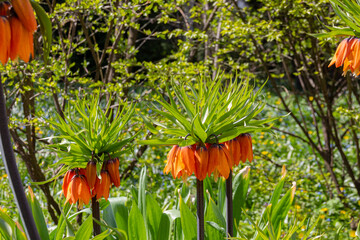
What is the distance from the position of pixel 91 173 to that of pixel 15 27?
72 centimetres

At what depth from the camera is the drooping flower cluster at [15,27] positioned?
0.98m

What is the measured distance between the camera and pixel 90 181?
161 cm

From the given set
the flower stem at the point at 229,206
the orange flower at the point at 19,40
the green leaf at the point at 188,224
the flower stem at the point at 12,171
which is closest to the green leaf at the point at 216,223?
the green leaf at the point at 188,224

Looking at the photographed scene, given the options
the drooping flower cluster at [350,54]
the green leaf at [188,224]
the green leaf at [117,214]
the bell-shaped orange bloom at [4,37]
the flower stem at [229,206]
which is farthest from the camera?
the green leaf at [117,214]

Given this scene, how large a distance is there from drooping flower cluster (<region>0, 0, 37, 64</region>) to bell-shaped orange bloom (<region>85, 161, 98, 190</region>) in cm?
65

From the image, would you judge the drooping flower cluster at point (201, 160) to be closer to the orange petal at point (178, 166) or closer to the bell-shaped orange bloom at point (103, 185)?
the orange petal at point (178, 166)

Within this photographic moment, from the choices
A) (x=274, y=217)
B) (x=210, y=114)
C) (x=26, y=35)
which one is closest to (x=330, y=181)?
(x=274, y=217)

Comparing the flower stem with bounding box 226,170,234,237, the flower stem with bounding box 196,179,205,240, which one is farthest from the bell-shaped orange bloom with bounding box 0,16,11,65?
the flower stem with bounding box 226,170,234,237

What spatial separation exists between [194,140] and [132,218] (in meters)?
0.62

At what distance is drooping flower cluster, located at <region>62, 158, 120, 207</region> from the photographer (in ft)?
5.29

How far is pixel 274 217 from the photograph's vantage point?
2.22 m

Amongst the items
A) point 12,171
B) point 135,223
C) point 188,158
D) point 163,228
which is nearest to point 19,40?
point 12,171

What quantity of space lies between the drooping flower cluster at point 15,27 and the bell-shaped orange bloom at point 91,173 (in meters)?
0.65

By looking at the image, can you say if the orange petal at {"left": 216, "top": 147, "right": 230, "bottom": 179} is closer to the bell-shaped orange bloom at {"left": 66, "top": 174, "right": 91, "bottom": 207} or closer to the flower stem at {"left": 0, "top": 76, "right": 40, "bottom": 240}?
the bell-shaped orange bloom at {"left": 66, "top": 174, "right": 91, "bottom": 207}
